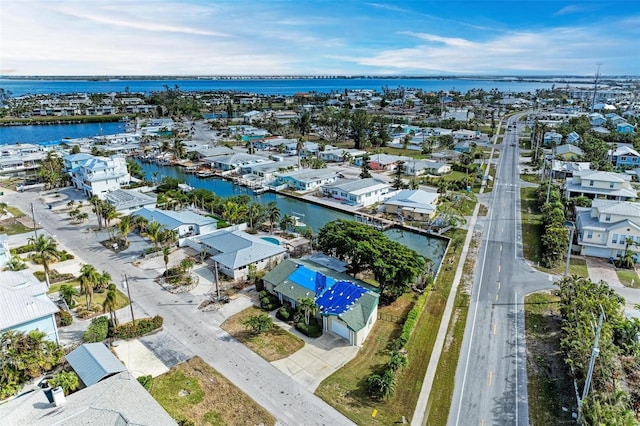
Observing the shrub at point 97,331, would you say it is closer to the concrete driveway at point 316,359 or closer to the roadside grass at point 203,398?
the roadside grass at point 203,398

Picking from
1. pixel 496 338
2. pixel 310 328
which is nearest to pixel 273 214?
pixel 310 328

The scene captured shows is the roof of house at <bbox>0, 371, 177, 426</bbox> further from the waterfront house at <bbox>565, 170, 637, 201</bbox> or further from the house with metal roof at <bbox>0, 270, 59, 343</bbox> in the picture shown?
the waterfront house at <bbox>565, 170, 637, 201</bbox>

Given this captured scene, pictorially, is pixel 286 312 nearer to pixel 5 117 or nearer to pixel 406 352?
pixel 406 352

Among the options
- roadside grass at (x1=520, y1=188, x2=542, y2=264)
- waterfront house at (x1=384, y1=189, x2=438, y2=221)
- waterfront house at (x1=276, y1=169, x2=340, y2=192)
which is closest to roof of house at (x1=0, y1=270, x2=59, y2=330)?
waterfront house at (x1=384, y1=189, x2=438, y2=221)

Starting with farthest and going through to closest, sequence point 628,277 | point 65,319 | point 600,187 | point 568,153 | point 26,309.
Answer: point 568,153
point 600,187
point 628,277
point 65,319
point 26,309

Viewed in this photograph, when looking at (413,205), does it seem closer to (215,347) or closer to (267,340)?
(267,340)

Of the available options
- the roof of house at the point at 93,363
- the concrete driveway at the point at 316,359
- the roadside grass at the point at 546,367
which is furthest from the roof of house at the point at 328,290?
the roof of house at the point at 93,363
